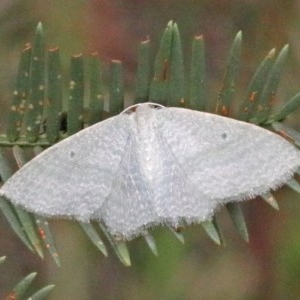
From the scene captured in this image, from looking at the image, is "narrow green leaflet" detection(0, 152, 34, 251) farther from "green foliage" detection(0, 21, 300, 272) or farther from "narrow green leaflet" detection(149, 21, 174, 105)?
"narrow green leaflet" detection(149, 21, 174, 105)

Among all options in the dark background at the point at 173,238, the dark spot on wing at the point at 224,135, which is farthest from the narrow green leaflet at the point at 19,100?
the dark background at the point at 173,238

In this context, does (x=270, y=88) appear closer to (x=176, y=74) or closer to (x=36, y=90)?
(x=176, y=74)

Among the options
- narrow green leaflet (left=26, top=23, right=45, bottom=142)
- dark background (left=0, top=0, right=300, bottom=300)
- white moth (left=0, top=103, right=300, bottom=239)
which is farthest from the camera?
dark background (left=0, top=0, right=300, bottom=300)

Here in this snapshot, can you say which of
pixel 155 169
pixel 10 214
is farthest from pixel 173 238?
pixel 10 214

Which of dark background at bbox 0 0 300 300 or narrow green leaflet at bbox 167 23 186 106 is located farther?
dark background at bbox 0 0 300 300

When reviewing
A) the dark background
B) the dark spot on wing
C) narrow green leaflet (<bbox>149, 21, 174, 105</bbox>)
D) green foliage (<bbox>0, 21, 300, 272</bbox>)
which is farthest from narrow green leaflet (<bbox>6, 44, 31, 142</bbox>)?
the dark background

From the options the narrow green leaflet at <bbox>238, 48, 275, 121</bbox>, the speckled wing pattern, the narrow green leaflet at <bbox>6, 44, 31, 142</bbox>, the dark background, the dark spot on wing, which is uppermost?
the narrow green leaflet at <bbox>238, 48, 275, 121</bbox>
